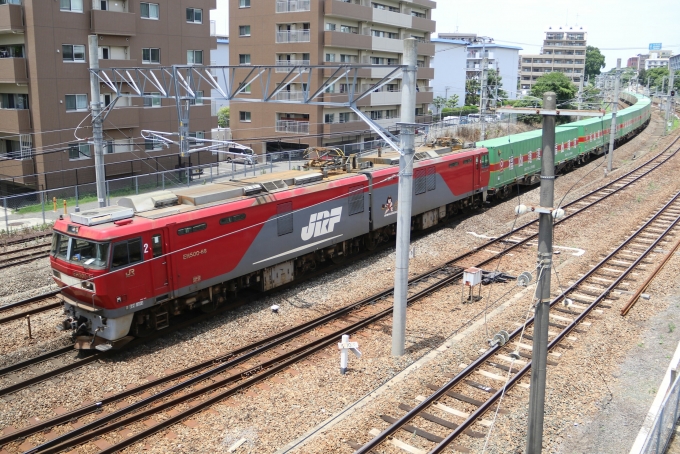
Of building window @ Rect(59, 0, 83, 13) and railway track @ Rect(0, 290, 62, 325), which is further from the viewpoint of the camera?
building window @ Rect(59, 0, 83, 13)

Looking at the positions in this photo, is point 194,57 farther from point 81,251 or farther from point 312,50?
point 81,251

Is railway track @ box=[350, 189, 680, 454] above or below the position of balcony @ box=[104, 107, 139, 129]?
below

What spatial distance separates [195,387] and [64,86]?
25.1 m

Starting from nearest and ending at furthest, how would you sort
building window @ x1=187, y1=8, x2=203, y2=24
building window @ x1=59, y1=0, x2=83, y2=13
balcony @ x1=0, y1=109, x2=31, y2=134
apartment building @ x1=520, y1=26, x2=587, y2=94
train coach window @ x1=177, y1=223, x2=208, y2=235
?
train coach window @ x1=177, y1=223, x2=208, y2=235 < balcony @ x1=0, y1=109, x2=31, y2=134 < building window @ x1=59, y1=0, x2=83, y2=13 < building window @ x1=187, y1=8, x2=203, y2=24 < apartment building @ x1=520, y1=26, x2=587, y2=94

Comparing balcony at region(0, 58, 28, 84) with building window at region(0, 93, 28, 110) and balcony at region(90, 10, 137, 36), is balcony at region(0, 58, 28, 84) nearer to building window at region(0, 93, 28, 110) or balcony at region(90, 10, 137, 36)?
building window at region(0, 93, 28, 110)

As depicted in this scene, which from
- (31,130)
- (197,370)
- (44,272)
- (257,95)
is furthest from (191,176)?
(197,370)

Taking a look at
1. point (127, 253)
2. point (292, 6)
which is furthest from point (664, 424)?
point (292, 6)

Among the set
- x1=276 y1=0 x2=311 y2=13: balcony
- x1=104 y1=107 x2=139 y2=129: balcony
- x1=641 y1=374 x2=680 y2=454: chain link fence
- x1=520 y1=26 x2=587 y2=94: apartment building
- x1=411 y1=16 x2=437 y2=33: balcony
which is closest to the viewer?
x1=641 y1=374 x2=680 y2=454: chain link fence

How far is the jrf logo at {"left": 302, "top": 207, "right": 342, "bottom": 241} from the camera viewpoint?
687 inches

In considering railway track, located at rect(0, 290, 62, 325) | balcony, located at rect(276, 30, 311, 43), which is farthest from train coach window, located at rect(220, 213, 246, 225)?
balcony, located at rect(276, 30, 311, 43)

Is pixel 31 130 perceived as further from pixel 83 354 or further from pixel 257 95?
pixel 83 354

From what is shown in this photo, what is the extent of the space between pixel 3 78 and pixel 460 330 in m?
27.8

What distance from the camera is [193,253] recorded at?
46.2 feet

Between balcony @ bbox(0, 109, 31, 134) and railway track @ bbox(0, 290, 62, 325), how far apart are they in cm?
1836
